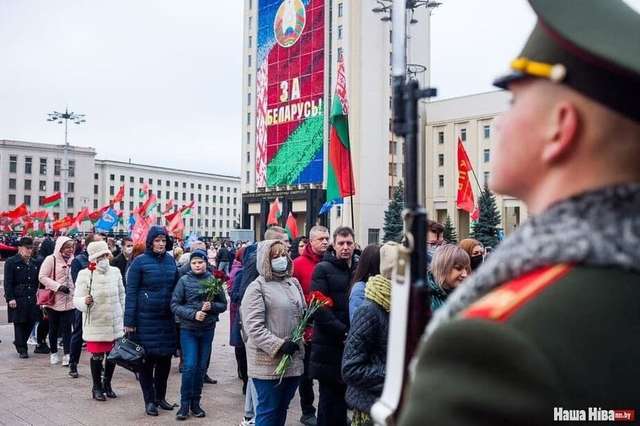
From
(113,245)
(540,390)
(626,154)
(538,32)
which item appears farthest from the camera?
(113,245)

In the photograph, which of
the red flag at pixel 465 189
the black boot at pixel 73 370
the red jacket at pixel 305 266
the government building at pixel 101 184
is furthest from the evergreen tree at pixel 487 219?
the government building at pixel 101 184

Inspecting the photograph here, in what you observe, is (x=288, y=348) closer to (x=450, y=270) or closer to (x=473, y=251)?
(x=450, y=270)

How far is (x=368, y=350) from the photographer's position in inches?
171

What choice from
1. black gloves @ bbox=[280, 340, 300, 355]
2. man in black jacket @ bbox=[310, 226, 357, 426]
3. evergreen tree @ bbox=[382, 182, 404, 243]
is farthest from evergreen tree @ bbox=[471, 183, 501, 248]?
black gloves @ bbox=[280, 340, 300, 355]

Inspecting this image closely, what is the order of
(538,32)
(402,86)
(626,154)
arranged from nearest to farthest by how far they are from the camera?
(626,154) → (538,32) → (402,86)

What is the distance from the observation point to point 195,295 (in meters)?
7.41

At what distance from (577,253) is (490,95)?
196ft

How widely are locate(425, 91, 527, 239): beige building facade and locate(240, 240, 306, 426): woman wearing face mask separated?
50.9 meters

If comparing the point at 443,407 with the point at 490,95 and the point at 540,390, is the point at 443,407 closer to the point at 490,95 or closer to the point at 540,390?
the point at 540,390

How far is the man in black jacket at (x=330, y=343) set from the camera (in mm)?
5867

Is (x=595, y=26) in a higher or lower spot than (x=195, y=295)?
higher

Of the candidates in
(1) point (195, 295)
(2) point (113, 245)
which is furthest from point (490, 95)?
(1) point (195, 295)

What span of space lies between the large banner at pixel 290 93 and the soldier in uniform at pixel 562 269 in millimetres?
57517

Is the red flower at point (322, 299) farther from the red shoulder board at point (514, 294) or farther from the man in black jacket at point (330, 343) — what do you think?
the red shoulder board at point (514, 294)
